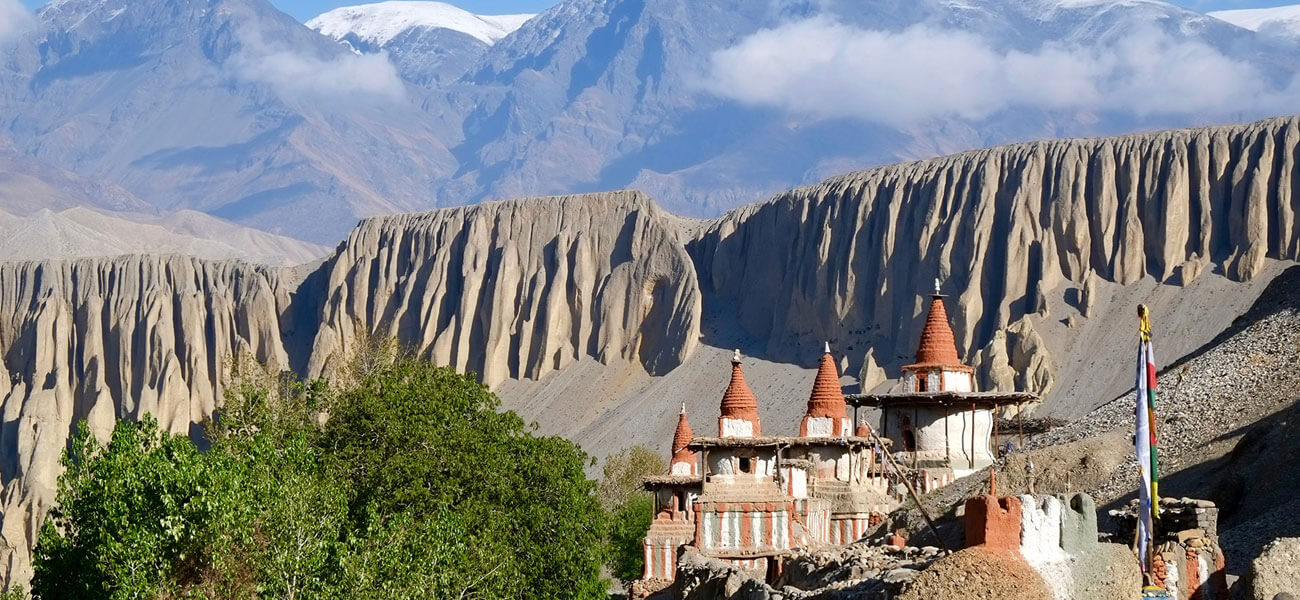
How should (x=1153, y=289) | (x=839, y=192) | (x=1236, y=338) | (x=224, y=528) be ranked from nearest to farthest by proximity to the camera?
1. (x=224, y=528)
2. (x=1236, y=338)
3. (x=1153, y=289)
4. (x=839, y=192)

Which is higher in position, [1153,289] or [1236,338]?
[1153,289]

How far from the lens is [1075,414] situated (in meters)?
97.9

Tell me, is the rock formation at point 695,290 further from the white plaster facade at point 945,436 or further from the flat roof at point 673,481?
the flat roof at point 673,481

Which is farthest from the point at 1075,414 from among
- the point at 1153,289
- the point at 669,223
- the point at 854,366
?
the point at 669,223

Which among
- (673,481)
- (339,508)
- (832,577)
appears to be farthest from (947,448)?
(832,577)

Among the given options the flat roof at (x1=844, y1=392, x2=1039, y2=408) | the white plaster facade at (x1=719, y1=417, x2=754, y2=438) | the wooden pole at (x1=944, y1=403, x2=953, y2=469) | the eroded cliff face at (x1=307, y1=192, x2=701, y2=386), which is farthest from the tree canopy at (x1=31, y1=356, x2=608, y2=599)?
the eroded cliff face at (x1=307, y1=192, x2=701, y2=386)

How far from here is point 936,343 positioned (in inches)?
2115

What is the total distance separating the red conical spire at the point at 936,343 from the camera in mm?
→ 53531

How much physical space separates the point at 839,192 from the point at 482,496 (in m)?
99.2

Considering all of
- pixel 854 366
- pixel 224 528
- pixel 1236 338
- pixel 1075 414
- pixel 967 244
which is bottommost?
pixel 224 528

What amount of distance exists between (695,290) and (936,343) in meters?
84.8

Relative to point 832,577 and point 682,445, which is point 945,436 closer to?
point 682,445

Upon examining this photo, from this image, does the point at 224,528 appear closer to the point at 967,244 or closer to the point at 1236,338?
the point at 1236,338

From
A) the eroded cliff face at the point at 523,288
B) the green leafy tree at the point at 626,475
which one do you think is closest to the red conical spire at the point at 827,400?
the green leafy tree at the point at 626,475
